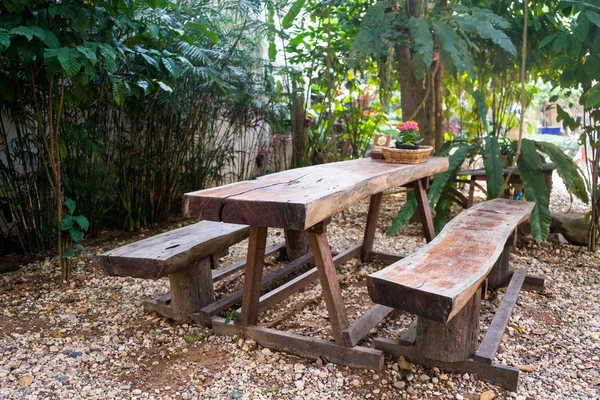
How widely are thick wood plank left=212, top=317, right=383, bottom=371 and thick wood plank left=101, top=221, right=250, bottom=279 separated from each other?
32 centimetres

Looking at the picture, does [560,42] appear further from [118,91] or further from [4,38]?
[4,38]

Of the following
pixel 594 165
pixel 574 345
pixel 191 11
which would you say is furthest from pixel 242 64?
pixel 574 345

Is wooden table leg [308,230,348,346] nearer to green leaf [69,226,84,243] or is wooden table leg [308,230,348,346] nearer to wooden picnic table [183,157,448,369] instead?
wooden picnic table [183,157,448,369]

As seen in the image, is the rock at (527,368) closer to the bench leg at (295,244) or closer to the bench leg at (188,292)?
the bench leg at (188,292)

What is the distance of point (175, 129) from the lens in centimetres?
371

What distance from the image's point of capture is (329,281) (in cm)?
189

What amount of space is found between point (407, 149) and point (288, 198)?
1.26 meters

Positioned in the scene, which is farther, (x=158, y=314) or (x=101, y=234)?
(x=101, y=234)

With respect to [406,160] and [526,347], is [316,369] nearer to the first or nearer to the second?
[526,347]

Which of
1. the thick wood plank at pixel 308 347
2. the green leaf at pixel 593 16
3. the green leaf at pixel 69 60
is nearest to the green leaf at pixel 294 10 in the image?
the green leaf at pixel 593 16

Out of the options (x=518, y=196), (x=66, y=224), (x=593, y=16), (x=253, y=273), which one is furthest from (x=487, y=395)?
(x=518, y=196)

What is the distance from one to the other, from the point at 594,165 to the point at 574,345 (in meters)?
1.80

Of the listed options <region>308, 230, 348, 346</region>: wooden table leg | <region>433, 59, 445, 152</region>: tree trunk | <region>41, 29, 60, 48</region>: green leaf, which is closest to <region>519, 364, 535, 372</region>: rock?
<region>308, 230, 348, 346</region>: wooden table leg

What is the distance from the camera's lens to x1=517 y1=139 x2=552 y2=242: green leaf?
2.94m
